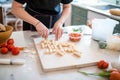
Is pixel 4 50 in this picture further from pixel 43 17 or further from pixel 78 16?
pixel 78 16

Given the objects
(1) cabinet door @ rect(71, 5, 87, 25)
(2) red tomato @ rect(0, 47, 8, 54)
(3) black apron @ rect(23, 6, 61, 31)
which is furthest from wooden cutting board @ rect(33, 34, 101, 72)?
(1) cabinet door @ rect(71, 5, 87, 25)

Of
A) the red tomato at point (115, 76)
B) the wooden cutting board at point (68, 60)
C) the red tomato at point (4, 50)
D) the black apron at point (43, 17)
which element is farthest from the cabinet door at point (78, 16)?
the red tomato at point (115, 76)

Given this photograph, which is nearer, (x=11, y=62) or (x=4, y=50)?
(x=11, y=62)

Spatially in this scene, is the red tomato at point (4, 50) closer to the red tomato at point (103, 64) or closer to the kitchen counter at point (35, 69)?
the kitchen counter at point (35, 69)

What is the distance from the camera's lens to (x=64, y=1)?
155 centimetres

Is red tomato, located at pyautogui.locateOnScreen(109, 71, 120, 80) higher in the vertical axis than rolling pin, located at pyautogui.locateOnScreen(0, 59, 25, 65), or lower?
higher

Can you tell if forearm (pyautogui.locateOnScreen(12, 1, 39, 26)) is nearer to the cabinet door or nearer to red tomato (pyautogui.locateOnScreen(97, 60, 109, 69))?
red tomato (pyautogui.locateOnScreen(97, 60, 109, 69))

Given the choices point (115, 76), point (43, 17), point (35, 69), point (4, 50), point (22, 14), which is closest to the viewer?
point (115, 76)

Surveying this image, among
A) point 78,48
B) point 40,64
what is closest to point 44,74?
point 40,64

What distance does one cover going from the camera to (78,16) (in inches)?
111

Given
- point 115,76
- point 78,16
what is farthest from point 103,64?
point 78,16

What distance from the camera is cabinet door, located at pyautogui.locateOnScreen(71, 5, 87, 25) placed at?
8.61ft

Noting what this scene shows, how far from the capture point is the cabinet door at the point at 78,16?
2.62 meters

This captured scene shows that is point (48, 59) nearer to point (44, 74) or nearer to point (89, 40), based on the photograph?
point (44, 74)
